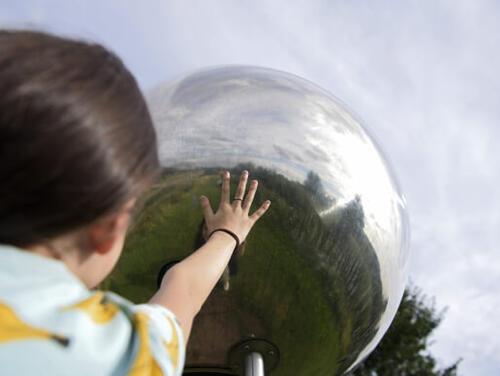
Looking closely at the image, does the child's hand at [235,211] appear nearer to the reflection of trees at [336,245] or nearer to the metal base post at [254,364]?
the reflection of trees at [336,245]

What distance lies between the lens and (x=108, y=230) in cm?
136

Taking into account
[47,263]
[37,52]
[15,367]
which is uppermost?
[37,52]

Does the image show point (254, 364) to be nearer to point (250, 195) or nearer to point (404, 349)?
point (250, 195)

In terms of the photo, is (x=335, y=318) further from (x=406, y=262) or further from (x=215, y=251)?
(x=215, y=251)

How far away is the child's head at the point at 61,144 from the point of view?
1222 millimetres

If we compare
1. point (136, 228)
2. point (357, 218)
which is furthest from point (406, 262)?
point (136, 228)

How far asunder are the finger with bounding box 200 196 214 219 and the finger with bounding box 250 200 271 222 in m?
0.15

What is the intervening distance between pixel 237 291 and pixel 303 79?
42.6 inches

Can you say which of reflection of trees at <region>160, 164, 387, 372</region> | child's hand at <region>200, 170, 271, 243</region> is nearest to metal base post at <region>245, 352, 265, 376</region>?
reflection of trees at <region>160, 164, 387, 372</region>

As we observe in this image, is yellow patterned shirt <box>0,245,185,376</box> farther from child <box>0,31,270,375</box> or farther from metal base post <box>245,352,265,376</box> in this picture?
metal base post <box>245,352,265,376</box>

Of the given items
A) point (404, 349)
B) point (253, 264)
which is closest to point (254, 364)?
point (253, 264)

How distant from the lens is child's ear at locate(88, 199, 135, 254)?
1.34 meters

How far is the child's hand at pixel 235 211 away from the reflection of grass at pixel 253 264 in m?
0.03

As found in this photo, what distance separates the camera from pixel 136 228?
2797mm
